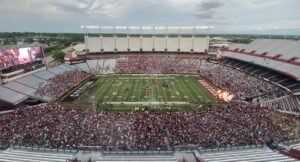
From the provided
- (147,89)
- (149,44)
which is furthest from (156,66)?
(147,89)

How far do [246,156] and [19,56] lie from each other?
41.5 meters

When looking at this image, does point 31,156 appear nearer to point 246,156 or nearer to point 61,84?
point 246,156

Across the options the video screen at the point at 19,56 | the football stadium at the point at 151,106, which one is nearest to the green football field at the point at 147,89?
the football stadium at the point at 151,106

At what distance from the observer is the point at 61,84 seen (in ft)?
151

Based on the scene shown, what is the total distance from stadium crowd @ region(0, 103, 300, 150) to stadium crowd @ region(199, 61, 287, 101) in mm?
11642

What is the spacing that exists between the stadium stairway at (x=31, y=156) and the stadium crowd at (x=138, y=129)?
137 cm

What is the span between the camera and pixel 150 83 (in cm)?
5231

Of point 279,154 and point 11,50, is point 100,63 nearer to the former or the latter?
point 11,50

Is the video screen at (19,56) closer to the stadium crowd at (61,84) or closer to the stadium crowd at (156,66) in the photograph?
the stadium crowd at (61,84)

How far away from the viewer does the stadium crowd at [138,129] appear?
20.4 metres

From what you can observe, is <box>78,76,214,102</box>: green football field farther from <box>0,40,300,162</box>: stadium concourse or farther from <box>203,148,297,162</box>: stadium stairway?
<box>203,148,297,162</box>: stadium stairway

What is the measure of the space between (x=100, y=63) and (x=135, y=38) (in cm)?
1869

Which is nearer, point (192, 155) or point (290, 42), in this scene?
point (192, 155)

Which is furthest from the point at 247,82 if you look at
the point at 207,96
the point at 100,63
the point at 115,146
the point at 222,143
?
the point at 100,63
